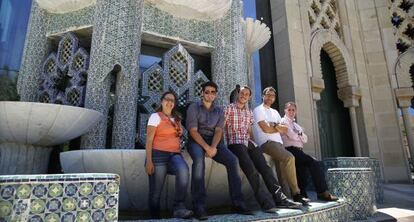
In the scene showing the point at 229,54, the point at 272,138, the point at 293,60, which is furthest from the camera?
the point at 293,60

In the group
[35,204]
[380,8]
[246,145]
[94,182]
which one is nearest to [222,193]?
[246,145]

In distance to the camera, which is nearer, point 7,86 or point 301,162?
point 301,162

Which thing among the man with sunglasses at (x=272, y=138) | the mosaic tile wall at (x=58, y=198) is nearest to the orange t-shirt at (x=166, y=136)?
the mosaic tile wall at (x=58, y=198)

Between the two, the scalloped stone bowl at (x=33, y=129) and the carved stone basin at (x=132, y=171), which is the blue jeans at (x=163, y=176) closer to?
the carved stone basin at (x=132, y=171)

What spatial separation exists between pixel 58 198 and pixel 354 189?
3.39 meters

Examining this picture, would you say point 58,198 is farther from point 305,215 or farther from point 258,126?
point 258,126

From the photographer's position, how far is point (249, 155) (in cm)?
316

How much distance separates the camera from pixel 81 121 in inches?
141

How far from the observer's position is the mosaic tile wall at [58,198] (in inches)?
61.2

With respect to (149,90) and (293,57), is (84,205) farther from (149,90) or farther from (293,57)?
(293,57)

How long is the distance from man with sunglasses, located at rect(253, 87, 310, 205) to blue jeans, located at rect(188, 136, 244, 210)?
771mm

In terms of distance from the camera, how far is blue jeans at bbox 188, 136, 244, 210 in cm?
253

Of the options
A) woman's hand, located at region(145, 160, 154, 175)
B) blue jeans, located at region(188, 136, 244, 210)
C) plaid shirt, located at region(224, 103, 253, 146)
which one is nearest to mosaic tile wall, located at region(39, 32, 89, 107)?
woman's hand, located at region(145, 160, 154, 175)

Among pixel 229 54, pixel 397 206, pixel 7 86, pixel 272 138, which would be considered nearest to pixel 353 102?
pixel 397 206
